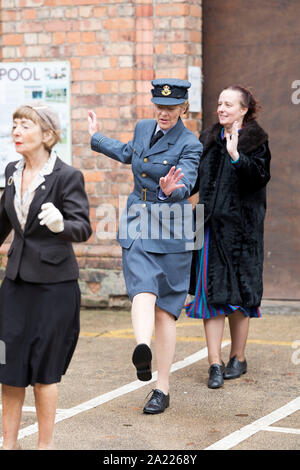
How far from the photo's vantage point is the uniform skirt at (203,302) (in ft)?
20.3

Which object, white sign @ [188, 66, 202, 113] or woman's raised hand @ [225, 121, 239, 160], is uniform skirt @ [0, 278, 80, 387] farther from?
white sign @ [188, 66, 202, 113]

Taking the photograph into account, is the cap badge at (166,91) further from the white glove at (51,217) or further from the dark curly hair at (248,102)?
the white glove at (51,217)

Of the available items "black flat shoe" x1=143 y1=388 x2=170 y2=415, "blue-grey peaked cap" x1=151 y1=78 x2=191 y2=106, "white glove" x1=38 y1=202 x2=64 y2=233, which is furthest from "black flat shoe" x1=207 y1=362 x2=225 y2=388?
"white glove" x1=38 y1=202 x2=64 y2=233

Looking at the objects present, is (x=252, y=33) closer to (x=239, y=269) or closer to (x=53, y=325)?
(x=239, y=269)

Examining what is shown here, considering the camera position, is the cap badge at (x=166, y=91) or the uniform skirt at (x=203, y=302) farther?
the uniform skirt at (x=203, y=302)

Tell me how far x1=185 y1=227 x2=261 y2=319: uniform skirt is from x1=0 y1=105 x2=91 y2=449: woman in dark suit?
1895 millimetres

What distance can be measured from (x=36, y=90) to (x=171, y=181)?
4.05 m

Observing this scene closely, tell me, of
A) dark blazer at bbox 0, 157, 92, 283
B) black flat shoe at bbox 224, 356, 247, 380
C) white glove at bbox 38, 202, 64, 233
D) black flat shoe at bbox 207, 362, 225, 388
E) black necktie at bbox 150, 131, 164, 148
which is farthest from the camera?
black flat shoe at bbox 224, 356, 247, 380

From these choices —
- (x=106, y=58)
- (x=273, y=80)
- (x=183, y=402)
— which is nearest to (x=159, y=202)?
(x=183, y=402)

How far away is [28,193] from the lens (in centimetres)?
438

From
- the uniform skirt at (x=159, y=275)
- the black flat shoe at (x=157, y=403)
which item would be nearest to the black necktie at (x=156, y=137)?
the uniform skirt at (x=159, y=275)

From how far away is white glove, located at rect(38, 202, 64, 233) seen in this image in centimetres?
408

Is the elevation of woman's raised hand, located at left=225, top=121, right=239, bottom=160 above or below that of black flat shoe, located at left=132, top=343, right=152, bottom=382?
above
